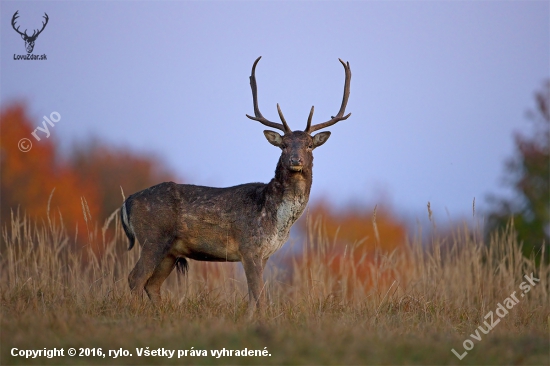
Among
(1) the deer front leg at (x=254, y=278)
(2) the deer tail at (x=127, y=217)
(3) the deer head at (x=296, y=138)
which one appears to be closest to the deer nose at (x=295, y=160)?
(3) the deer head at (x=296, y=138)

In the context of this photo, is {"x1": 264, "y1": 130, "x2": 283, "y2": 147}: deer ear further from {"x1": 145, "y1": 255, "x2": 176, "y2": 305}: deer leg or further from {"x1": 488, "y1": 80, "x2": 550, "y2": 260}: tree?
{"x1": 488, "y1": 80, "x2": 550, "y2": 260}: tree

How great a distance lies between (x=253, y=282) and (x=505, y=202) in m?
19.5

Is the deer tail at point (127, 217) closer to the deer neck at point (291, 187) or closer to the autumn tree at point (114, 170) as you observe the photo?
the deer neck at point (291, 187)

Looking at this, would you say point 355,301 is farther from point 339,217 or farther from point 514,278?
point 339,217

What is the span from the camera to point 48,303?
8.12 meters

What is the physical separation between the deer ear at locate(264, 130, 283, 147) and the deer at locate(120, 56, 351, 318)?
12cm

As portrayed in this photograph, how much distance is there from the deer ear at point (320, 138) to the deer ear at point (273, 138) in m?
0.48

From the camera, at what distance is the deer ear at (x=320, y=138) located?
9.30 m

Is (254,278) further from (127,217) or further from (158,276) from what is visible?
(127,217)

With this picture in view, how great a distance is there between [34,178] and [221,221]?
2256cm

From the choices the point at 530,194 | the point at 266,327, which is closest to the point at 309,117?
the point at 266,327

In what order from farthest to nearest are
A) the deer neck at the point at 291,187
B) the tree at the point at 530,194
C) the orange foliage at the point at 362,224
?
1. the orange foliage at the point at 362,224
2. the tree at the point at 530,194
3. the deer neck at the point at 291,187

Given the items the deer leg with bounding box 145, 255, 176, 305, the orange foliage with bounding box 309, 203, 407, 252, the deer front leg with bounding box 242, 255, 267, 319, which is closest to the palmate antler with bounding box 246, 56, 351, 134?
the deer front leg with bounding box 242, 255, 267, 319

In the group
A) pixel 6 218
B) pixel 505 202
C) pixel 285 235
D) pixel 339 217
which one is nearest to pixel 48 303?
pixel 285 235
